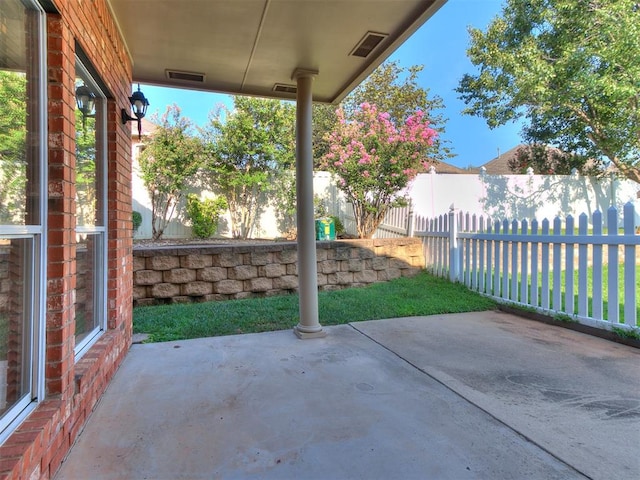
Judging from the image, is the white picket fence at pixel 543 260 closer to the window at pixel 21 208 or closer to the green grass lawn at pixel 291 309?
the green grass lawn at pixel 291 309

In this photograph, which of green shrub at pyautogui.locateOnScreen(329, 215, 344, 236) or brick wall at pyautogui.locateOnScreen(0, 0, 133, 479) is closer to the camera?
brick wall at pyautogui.locateOnScreen(0, 0, 133, 479)

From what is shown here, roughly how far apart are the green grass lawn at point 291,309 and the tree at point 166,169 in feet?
12.6

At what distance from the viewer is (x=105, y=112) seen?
2809mm

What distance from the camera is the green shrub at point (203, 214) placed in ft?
26.3

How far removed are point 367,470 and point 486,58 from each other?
1187cm

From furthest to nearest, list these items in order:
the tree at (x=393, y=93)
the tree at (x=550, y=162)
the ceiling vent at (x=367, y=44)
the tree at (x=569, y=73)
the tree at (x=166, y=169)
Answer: the tree at (x=393, y=93) < the tree at (x=550, y=162) < the tree at (x=569, y=73) < the tree at (x=166, y=169) < the ceiling vent at (x=367, y=44)

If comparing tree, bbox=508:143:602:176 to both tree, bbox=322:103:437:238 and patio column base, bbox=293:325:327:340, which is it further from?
patio column base, bbox=293:325:327:340

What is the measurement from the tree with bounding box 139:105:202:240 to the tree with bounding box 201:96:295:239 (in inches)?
17.1

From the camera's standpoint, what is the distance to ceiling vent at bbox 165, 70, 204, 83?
3705 millimetres

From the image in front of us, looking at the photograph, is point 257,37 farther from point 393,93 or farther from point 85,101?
point 393,93

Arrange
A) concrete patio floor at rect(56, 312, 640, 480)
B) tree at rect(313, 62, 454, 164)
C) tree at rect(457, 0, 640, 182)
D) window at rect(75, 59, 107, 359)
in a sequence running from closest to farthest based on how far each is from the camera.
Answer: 1. concrete patio floor at rect(56, 312, 640, 480)
2. window at rect(75, 59, 107, 359)
3. tree at rect(457, 0, 640, 182)
4. tree at rect(313, 62, 454, 164)

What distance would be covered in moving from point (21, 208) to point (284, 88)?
10.6 ft

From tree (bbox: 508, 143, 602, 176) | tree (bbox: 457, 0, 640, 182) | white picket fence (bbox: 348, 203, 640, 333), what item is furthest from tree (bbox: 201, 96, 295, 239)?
tree (bbox: 508, 143, 602, 176)

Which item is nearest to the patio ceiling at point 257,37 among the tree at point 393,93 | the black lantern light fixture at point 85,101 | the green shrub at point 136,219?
the black lantern light fixture at point 85,101
